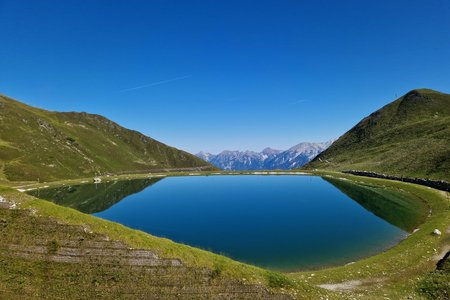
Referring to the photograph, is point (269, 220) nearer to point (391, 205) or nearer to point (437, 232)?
point (391, 205)

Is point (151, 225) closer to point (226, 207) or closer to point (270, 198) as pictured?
point (226, 207)

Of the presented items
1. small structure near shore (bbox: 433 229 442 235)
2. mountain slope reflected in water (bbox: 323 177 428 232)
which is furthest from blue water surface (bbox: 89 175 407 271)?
small structure near shore (bbox: 433 229 442 235)

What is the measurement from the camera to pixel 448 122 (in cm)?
17325

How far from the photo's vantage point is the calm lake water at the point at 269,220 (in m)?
54.1

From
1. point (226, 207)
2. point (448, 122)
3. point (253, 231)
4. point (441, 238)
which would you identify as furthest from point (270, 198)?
point (448, 122)

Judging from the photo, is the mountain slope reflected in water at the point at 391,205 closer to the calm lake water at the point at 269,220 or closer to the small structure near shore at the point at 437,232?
the calm lake water at the point at 269,220

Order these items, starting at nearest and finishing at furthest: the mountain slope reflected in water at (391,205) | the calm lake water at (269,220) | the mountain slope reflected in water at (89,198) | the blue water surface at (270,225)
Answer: the blue water surface at (270,225)
the calm lake water at (269,220)
the mountain slope reflected in water at (391,205)
the mountain slope reflected in water at (89,198)

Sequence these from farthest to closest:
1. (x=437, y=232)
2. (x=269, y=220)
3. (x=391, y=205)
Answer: (x=391, y=205), (x=269, y=220), (x=437, y=232)

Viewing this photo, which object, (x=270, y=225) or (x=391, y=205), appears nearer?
(x=270, y=225)

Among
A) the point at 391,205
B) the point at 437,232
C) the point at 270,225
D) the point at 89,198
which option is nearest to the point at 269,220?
the point at 270,225

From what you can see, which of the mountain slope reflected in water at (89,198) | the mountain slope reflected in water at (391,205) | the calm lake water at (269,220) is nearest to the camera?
the calm lake water at (269,220)

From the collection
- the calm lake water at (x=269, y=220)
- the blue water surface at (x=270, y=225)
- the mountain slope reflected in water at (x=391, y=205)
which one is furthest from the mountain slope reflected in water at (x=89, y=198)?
the mountain slope reflected in water at (x=391, y=205)

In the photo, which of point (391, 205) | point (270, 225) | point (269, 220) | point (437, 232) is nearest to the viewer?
point (437, 232)

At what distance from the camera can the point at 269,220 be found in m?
81.3
